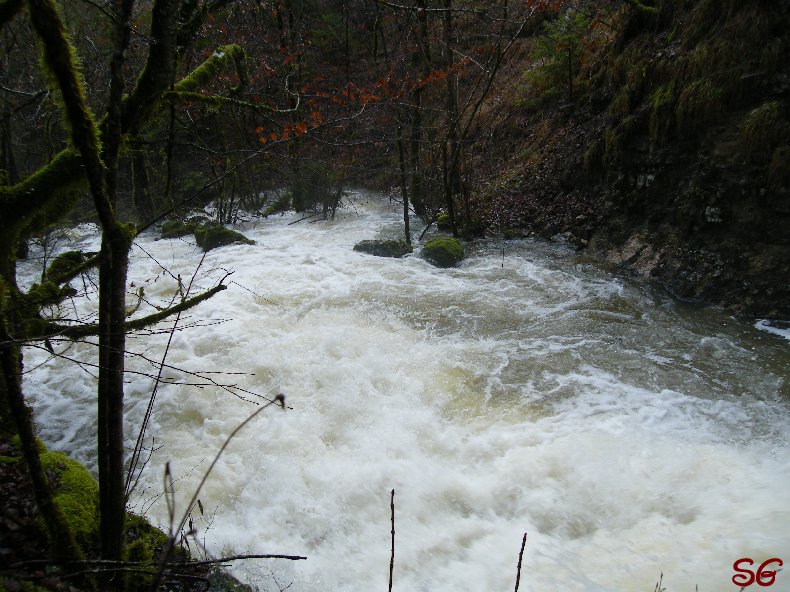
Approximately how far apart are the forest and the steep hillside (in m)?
0.03

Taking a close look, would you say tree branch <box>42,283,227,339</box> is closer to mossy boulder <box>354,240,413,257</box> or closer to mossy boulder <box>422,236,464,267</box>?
mossy boulder <box>422,236,464,267</box>

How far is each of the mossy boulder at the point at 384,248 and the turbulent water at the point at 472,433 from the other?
6.60 feet

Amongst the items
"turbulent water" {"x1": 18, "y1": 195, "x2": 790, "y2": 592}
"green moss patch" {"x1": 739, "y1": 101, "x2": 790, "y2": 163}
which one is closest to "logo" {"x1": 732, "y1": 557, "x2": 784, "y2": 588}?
"turbulent water" {"x1": 18, "y1": 195, "x2": 790, "y2": 592}

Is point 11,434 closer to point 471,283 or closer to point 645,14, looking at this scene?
point 471,283

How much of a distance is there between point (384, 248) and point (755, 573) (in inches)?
296

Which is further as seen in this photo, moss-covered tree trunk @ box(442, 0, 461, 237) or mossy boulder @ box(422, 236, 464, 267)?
mossy boulder @ box(422, 236, 464, 267)

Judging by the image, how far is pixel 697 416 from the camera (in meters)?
4.59

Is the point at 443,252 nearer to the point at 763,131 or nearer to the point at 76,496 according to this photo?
the point at 763,131

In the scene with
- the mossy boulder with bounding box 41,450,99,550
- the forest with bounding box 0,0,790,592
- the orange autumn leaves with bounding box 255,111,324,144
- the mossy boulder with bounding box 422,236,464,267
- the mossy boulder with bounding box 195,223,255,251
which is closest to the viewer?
the forest with bounding box 0,0,790,592

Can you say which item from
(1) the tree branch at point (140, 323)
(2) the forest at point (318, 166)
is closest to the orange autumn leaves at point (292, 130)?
(2) the forest at point (318, 166)

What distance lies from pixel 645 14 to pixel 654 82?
1.76 meters

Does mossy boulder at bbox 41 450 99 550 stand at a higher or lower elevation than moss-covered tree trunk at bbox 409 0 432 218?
lower

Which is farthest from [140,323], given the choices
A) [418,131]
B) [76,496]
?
[418,131]

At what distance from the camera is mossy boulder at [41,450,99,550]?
267 centimetres
